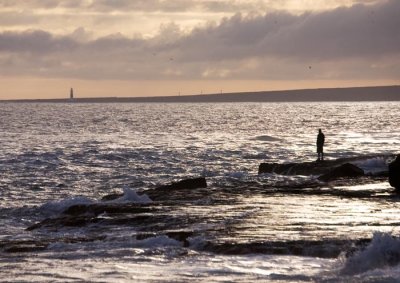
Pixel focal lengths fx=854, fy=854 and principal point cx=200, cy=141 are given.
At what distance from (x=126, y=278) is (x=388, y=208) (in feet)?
32.5

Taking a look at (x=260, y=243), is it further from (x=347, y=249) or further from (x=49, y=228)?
(x=49, y=228)

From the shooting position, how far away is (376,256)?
1505 cm

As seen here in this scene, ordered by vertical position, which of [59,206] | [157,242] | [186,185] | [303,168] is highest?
[157,242]

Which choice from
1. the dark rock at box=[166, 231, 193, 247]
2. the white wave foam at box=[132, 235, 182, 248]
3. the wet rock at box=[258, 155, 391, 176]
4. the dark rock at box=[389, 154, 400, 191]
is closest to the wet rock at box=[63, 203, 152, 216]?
the dark rock at box=[166, 231, 193, 247]

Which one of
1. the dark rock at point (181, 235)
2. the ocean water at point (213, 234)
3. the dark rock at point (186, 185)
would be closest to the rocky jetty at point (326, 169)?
the ocean water at point (213, 234)

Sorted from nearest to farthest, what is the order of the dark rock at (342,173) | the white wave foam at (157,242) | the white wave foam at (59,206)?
the white wave foam at (157,242), the white wave foam at (59,206), the dark rock at (342,173)

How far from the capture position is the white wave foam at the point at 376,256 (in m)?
14.5

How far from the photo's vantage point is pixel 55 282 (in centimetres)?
1368

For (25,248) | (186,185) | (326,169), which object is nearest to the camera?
(25,248)

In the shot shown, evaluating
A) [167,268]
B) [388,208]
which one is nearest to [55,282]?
[167,268]

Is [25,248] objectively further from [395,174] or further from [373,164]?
[373,164]

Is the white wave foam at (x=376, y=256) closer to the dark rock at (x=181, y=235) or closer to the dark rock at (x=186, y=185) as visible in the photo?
the dark rock at (x=181, y=235)

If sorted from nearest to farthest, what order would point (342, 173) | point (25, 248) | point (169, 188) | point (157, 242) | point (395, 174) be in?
1. point (157, 242)
2. point (25, 248)
3. point (395, 174)
4. point (169, 188)
5. point (342, 173)

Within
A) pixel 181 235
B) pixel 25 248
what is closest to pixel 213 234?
pixel 181 235
